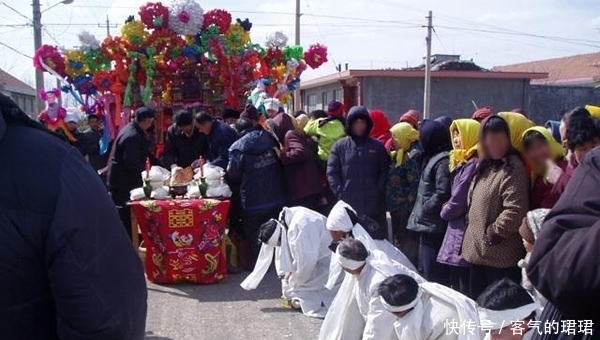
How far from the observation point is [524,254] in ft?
12.5

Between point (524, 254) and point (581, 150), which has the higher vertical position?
point (581, 150)

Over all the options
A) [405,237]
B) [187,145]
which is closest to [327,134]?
[405,237]

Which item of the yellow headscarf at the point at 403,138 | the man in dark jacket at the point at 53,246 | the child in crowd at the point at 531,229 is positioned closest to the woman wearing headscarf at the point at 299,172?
the yellow headscarf at the point at 403,138

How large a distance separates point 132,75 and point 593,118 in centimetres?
840

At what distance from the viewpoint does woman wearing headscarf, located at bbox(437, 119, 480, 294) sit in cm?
417

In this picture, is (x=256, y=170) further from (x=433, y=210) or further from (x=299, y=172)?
(x=433, y=210)

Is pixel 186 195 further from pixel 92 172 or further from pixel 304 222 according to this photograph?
pixel 92 172

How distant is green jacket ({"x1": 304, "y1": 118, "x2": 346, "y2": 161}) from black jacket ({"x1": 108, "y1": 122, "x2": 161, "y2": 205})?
1705 millimetres

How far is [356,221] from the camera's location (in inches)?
184

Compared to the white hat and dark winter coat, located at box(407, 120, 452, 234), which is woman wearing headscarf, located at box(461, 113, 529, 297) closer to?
dark winter coat, located at box(407, 120, 452, 234)

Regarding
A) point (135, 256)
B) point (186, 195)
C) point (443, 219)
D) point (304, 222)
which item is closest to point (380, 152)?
point (304, 222)

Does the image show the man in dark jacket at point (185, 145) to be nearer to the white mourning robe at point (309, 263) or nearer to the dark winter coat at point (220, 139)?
the dark winter coat at point (220, 139)

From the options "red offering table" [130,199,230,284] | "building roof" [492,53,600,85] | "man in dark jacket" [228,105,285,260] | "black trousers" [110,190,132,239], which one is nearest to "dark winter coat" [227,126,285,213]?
"man in dark jacket" [228,105,285,260]

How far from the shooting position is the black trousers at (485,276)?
3.84 metres
